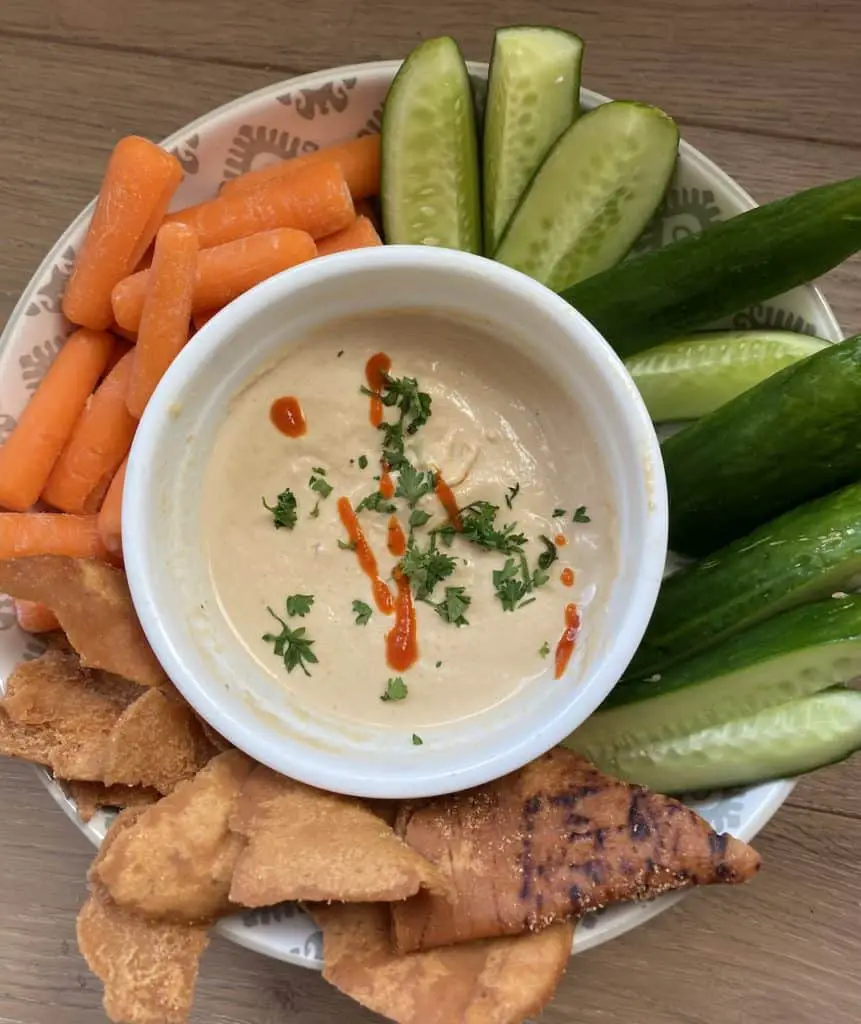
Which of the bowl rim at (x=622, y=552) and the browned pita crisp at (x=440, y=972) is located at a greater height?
the bowl rim at (x=622, y=552)

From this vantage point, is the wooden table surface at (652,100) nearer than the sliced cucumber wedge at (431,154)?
No

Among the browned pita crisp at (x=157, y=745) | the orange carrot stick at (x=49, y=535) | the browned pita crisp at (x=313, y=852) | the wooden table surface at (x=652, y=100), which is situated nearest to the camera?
the browned pita crisp at (x=313, y=852)

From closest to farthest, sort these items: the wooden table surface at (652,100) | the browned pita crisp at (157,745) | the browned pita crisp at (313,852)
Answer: the browned pita crisp at (313,852) < the browned pita crisp at (157,745) < the wooden table surface at (652,100)

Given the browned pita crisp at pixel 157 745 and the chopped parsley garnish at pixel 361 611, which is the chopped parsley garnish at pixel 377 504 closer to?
the chopped parsley garnish at pixel 361 611

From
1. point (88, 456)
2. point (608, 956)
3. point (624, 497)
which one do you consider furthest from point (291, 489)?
point (608, 956)

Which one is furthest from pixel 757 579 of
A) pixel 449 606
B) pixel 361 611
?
pixel 361 611

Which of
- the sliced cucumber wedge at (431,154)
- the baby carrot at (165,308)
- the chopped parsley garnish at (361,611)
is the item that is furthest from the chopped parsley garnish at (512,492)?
the baby carrot at (165,308)

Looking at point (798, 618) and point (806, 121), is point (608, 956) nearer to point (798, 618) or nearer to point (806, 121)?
point (798, 618)
